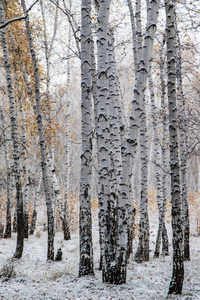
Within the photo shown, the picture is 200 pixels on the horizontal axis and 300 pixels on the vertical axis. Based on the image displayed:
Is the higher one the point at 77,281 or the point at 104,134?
the point at 104,134

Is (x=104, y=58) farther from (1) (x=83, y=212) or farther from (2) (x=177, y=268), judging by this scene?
(2) (x=177, y=268)

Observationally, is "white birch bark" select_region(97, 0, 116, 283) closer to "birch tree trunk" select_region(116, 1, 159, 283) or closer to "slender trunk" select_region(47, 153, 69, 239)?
"birch tree trunk" select_region(116, 1, 159, 283)

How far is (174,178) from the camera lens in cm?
452

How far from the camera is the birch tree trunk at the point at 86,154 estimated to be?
17.5 feet

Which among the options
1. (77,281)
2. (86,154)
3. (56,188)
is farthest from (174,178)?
(56,188)

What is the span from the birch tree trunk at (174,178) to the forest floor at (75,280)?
0.30m

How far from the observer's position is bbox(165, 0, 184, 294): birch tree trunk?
14.0 ft

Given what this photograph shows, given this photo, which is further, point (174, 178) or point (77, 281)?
point (77, 281)

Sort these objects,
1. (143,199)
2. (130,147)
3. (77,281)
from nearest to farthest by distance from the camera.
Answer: (130,147)
(77,281)
(143,199)

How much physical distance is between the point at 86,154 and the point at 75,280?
255 centimetres

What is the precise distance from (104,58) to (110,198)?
2677mm

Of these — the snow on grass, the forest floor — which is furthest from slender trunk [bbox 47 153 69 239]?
the snow on grass

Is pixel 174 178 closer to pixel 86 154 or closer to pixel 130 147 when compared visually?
pixel 130 147

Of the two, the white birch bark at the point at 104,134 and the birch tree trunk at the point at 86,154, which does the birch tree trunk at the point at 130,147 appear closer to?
the white birch bark at the point at 104,134
